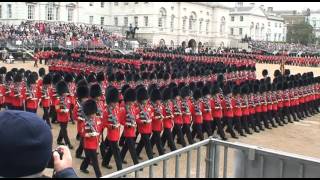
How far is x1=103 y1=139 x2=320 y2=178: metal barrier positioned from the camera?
3082 millimetres

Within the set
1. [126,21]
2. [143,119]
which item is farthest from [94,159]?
[126,21]

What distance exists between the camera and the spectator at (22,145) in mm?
1746

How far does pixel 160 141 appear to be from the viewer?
764 cm

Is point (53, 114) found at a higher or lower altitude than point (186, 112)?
lower

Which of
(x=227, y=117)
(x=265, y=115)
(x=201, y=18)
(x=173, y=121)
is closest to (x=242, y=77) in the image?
(x=265, y=115)

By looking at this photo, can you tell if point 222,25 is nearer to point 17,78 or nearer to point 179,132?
point 17,78

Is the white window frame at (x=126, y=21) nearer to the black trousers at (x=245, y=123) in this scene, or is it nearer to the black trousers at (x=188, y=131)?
the black trousers at (x=245, y=123)

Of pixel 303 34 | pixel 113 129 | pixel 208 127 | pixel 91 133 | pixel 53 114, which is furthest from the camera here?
pixel 303 34

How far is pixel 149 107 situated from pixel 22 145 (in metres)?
5.81

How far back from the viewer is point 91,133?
628 centimetres


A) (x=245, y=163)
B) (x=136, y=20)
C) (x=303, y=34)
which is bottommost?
(x=245, y=163)

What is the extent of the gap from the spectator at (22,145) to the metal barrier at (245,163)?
107 cm

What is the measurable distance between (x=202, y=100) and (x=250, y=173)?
18.3 feet

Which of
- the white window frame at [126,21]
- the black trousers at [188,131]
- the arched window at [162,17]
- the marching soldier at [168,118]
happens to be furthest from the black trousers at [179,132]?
the white window frame at [126,21]
